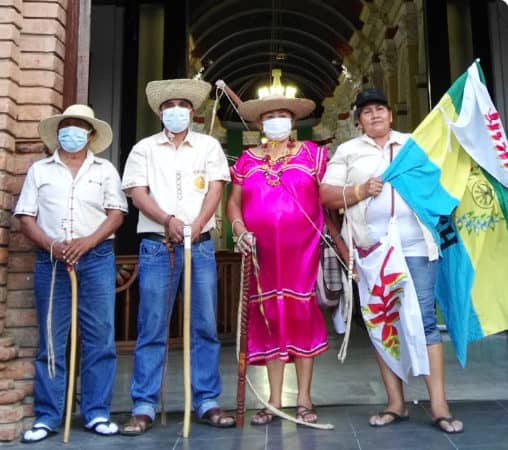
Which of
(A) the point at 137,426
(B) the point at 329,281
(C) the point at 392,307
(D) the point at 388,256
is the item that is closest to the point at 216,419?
(A) the point at 137,426

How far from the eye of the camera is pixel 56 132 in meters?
3.08

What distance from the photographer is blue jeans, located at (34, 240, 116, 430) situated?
9.58 feet

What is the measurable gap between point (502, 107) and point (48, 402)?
651 cm

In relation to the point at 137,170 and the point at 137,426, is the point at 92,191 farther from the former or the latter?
the point at 137,426

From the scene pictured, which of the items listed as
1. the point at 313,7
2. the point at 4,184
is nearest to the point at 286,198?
the point at 4,184

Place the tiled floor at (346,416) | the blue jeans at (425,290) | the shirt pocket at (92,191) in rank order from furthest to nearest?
the shirt pocket at (92,191)
the blue jeans at (425,290)
the tiled floor at (346,416)

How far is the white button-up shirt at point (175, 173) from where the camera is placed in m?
3.04

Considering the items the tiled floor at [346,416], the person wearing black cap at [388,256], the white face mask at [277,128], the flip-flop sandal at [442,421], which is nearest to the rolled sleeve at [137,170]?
the white face mask at [277,128]

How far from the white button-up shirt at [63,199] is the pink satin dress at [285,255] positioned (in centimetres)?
83

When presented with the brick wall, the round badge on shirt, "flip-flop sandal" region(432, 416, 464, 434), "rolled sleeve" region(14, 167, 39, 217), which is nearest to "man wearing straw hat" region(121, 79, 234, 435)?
the round badge on shirt

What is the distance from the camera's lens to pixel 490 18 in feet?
23.4

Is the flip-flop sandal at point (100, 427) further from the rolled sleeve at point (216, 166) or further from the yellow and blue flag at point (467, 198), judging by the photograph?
the yellow and blue flag at point (467, 198)

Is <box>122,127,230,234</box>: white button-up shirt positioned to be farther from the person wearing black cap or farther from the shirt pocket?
the person wearing black cap

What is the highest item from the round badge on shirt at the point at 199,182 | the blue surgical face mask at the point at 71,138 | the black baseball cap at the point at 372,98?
the black baseball cap at the point at 372,98
